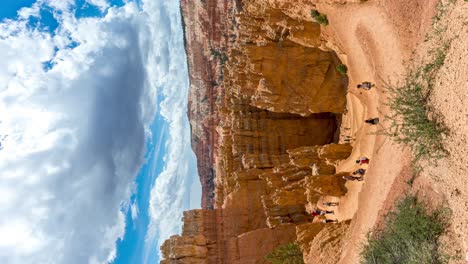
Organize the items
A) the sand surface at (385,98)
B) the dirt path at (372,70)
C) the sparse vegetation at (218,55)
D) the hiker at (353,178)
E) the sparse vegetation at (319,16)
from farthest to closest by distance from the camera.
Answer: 1. the sparse vegetation at (218,55)
2. the sparse vegetation at (319,16)
3. the hiker at (353,178)
4. the dirt path at (372,70)
5. the sand surface at (385,98)

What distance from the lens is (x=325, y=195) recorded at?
29.6 metres

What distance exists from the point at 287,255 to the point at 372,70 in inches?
552

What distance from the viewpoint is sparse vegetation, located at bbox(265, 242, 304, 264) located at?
97.7 feet

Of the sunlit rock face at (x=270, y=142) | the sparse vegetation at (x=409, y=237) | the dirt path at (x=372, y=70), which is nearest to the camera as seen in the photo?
the sparse vegetation at (x=409, y=237)

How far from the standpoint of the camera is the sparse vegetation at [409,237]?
13.8 m

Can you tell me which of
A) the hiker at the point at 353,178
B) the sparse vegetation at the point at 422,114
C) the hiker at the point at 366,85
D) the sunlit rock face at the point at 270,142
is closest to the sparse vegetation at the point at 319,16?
the sunlit rock face at the point at 270,142

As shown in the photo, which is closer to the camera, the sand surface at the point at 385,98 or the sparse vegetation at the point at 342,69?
the sand surface at the point at 385,98

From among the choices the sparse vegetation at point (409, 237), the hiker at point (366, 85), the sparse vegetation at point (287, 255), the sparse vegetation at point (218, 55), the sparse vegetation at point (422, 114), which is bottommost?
the sparse vegetation at point (409, 237)

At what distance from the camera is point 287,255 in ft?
98.9

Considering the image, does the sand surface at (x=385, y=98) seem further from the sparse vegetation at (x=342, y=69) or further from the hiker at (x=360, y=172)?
the sparse vegetation at (x=342, y=69)

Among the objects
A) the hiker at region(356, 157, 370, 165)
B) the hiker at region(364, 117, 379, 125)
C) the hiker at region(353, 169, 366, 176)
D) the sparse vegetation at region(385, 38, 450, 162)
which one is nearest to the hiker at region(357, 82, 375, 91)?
the hiker at region(364, 117, 379, 125)

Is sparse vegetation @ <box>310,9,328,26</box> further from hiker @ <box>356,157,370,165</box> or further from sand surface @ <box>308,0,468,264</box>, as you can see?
hiker @ <box>356,157,370,165</box>

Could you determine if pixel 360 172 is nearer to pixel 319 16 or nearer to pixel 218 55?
pixel 319 16

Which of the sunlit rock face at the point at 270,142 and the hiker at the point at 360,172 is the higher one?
the sunlit rock face at the point at 270,142
